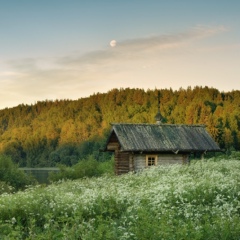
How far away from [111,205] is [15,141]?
619 ft

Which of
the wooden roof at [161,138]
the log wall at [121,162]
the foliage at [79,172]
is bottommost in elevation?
the foliage at [79,172]

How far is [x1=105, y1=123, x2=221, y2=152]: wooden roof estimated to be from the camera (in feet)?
119

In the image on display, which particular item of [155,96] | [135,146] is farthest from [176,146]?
[155,96]

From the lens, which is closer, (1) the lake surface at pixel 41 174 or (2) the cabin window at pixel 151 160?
(2) the cabin window at pixel 151 160

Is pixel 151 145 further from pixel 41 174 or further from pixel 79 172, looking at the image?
pixel 41 174

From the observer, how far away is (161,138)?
124 feet

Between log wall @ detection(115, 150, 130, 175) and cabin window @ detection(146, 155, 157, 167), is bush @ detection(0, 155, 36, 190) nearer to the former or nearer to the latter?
log wall @ detection(115, 150, 130, 175)

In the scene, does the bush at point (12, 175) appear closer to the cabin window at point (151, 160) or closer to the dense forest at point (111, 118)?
the cabin window at point (151, 160)

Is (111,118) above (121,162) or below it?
above

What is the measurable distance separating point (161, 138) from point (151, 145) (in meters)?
1.60

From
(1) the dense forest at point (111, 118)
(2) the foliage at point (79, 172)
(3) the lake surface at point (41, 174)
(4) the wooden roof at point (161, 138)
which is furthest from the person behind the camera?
(1) the dense forest at point (111, 118)

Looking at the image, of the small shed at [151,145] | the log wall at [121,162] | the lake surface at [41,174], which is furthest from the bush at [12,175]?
the log wall at [121,162]

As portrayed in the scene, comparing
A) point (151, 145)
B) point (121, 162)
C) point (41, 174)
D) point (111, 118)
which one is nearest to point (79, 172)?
point (121, 162)

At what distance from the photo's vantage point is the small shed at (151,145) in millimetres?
36312
